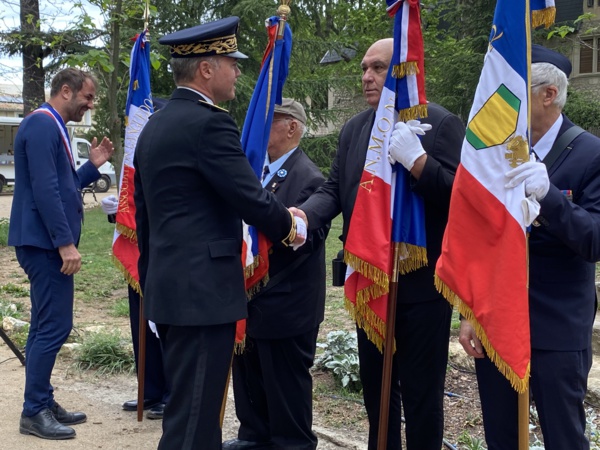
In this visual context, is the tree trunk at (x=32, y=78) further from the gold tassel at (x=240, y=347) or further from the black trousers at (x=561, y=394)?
the black trousers at (x=561, y=394)

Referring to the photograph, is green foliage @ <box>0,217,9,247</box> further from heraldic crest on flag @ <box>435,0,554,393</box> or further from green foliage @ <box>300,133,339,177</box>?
heraldic crest on flag @ <box>435,0,554,393</box>

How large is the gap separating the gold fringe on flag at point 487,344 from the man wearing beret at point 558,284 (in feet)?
0.18

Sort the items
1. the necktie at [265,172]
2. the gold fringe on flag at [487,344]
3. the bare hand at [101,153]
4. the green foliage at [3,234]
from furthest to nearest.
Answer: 1. the green foliage at [3,234]
2. the bare hand at [101,153]
3. the necktie at [265,172]
4. the gold fringe on flag at [487,344]

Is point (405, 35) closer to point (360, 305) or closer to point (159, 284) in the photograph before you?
point (360, 305)

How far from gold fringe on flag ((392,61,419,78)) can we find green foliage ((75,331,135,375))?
3.51 meters

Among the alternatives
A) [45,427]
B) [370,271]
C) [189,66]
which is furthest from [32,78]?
[370,271]

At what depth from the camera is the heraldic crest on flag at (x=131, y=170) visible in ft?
15.9

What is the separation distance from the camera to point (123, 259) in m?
4.96

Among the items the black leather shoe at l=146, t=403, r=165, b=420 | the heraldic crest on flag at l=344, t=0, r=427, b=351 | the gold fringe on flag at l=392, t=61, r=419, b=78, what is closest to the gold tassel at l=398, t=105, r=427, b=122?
the heraldic crest on flag at l=344, t=0, r=427, b=351

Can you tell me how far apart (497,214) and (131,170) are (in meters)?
2.97

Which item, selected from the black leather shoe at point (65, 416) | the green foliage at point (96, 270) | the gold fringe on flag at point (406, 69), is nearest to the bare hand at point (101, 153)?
the black leather shoe at point (65, 416)

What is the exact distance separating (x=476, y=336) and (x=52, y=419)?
2876mm

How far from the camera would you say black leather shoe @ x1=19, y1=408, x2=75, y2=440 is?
4.32 meters

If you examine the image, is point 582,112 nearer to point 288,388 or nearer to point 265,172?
point 265,172
